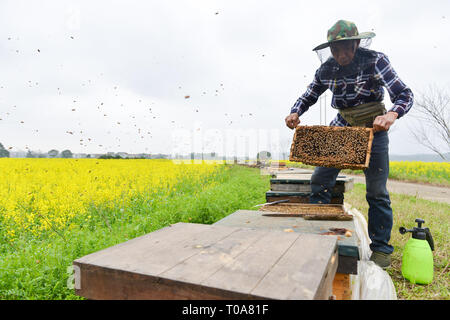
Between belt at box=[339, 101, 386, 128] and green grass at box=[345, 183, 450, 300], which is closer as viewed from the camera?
green grass at box=[345, 183, 450, 300]

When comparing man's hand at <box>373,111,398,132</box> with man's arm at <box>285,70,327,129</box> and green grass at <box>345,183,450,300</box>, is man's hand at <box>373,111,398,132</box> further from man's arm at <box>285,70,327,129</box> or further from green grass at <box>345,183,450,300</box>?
green grass at <box>345,183,450,300</box>

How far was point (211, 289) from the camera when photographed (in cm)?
104

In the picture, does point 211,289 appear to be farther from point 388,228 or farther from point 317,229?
point 388,228

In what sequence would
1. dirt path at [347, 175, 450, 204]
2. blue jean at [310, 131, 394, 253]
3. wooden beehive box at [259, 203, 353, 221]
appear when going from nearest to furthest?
wooden beehive box at [259, 203, 353, 221]
blue jean at [310, 131, 394, 253]
dirt path at [347, 175, 450, 204]

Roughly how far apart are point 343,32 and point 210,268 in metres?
2.56

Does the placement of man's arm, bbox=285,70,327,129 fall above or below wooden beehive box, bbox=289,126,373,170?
above

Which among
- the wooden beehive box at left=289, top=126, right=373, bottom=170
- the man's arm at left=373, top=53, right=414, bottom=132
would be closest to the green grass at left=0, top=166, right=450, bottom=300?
the wooden beehive box at left=289, top=126, right=373, bottom=170

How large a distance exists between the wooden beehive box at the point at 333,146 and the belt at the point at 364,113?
0.39 m

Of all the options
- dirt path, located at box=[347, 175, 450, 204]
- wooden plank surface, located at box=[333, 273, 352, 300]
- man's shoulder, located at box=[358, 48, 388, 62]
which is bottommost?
dirt path, located at box=[347, 175, 450, 204]

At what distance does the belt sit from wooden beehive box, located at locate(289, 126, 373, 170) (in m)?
0.39

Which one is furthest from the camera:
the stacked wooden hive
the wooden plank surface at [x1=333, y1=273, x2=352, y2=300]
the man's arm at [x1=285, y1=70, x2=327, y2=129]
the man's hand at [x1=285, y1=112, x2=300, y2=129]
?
the stacked wooden hive

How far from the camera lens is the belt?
118 inches
